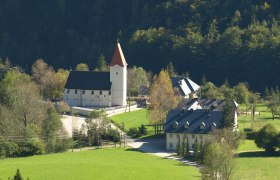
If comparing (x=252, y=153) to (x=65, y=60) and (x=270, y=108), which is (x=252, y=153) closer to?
(x=270, y=108)

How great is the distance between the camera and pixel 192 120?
66.2 meters

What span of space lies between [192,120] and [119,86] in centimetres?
2530

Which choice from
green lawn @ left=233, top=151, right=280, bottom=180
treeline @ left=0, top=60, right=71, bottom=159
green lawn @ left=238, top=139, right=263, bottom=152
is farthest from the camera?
green lawn @ left=238, top=139, right=263, bottom=152

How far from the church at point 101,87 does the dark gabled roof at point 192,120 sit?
2295 cm

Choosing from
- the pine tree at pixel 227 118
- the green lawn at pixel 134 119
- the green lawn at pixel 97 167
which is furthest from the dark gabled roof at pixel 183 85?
the green lawn at pixel 97 167

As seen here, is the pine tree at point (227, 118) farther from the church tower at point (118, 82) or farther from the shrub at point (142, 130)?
the church tower at point (118, 82)

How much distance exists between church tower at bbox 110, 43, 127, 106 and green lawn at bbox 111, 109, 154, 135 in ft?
13.4

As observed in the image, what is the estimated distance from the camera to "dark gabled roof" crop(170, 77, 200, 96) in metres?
93.1

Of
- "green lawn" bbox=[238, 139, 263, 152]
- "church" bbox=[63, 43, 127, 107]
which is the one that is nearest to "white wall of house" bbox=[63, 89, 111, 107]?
"church" bbox=[63, 43, 127, 107]

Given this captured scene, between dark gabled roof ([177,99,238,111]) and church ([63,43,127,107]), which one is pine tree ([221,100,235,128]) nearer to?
dark gabled roof ([177,99,238,111])

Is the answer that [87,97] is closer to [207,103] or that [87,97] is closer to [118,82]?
[118,82]

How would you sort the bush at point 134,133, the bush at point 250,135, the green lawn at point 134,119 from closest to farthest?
1. the bush at point 250,135
2. the bush at point 134,133
3. the green lawn at point 134,119

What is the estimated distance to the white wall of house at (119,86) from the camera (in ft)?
294

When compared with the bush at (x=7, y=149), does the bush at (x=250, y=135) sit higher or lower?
higher
